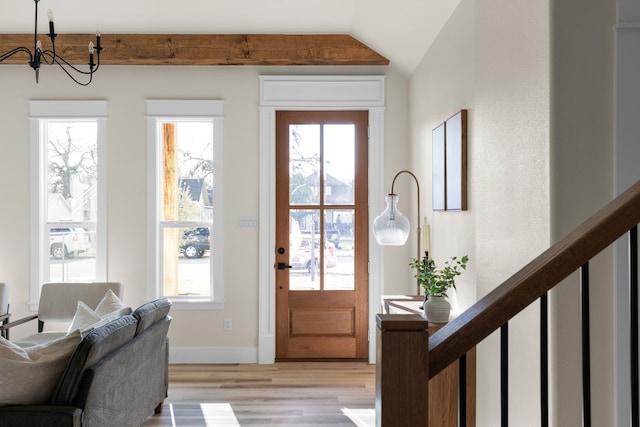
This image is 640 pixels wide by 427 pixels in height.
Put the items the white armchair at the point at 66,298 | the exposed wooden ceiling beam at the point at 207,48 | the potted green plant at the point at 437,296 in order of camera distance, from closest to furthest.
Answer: the potted green plant at the point at 437,296 < the white armchair at the point at 66,298 < the exposed wooden ceiling beam at the point at 207,48

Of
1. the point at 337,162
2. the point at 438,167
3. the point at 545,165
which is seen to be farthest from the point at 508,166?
the point at 337,162

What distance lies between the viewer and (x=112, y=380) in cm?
254

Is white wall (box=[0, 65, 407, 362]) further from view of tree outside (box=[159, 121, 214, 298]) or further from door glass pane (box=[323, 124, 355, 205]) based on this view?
door glass pane (box=[323, 124, 355, 205])

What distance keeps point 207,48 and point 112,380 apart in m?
3.02

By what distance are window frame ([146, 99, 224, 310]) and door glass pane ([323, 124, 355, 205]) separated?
968 mm

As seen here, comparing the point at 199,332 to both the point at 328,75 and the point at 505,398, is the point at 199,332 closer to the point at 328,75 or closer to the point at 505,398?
the point at 328,75

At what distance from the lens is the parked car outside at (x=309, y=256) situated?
4.73 meters

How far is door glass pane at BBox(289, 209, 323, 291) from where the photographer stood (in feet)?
15.5

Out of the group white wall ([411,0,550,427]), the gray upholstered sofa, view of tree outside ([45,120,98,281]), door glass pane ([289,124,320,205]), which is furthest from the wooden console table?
view of tree outside ([45,120,98,281])

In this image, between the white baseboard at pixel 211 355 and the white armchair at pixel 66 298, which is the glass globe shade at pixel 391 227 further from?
the white armchair at pixel 66 298

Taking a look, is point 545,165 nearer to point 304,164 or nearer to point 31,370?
point 31,370

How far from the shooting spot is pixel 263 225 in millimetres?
4664

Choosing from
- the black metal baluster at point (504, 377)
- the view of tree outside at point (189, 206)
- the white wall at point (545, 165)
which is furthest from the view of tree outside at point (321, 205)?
the black metal baluster at point (504, 377)

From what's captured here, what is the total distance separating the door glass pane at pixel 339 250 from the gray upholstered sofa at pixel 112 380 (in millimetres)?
1725
